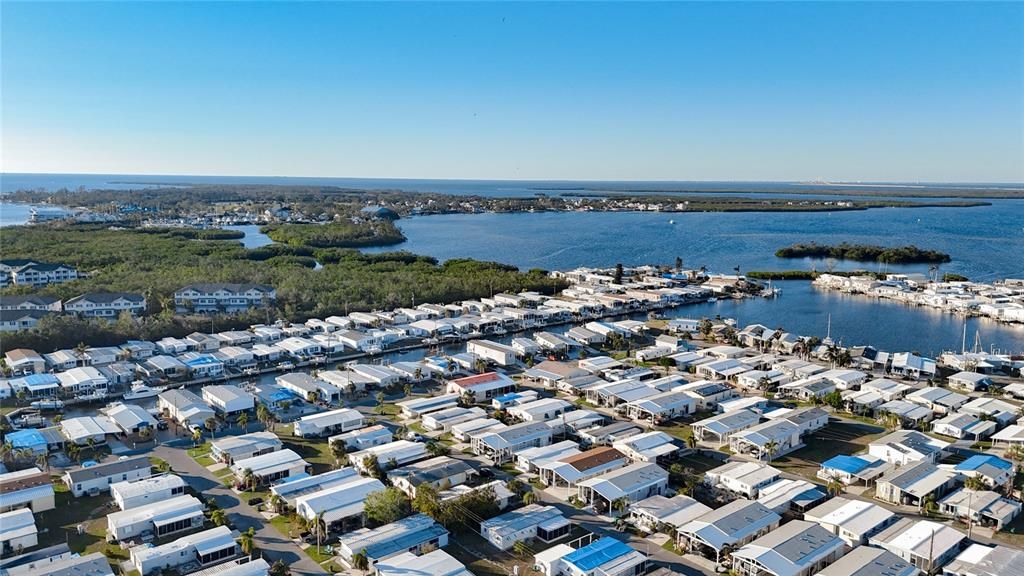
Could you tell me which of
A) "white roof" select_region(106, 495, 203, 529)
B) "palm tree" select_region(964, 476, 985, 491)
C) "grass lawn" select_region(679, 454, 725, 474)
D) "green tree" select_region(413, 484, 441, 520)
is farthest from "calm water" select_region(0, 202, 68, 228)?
"palm tree" select_region(964, 476, 985, 491)

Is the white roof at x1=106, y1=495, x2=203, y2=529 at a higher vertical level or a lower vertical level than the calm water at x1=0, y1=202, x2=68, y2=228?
lower

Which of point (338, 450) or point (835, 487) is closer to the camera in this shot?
point (835, 487)

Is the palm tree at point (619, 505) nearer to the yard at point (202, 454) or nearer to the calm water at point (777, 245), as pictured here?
the yard at point (202, 454)

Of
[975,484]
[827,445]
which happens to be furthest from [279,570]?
[975,484]

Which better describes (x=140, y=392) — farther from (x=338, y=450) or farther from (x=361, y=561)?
(x=361, y=561)

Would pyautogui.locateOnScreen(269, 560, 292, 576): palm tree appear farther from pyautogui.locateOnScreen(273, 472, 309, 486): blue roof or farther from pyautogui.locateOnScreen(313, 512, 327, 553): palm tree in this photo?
pyautogui.locateOnScreen(273, 472, 309, 486): blue roof

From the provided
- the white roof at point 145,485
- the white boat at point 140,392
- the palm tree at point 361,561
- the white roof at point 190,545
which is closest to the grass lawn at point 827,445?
the palm tree at point 361,561
